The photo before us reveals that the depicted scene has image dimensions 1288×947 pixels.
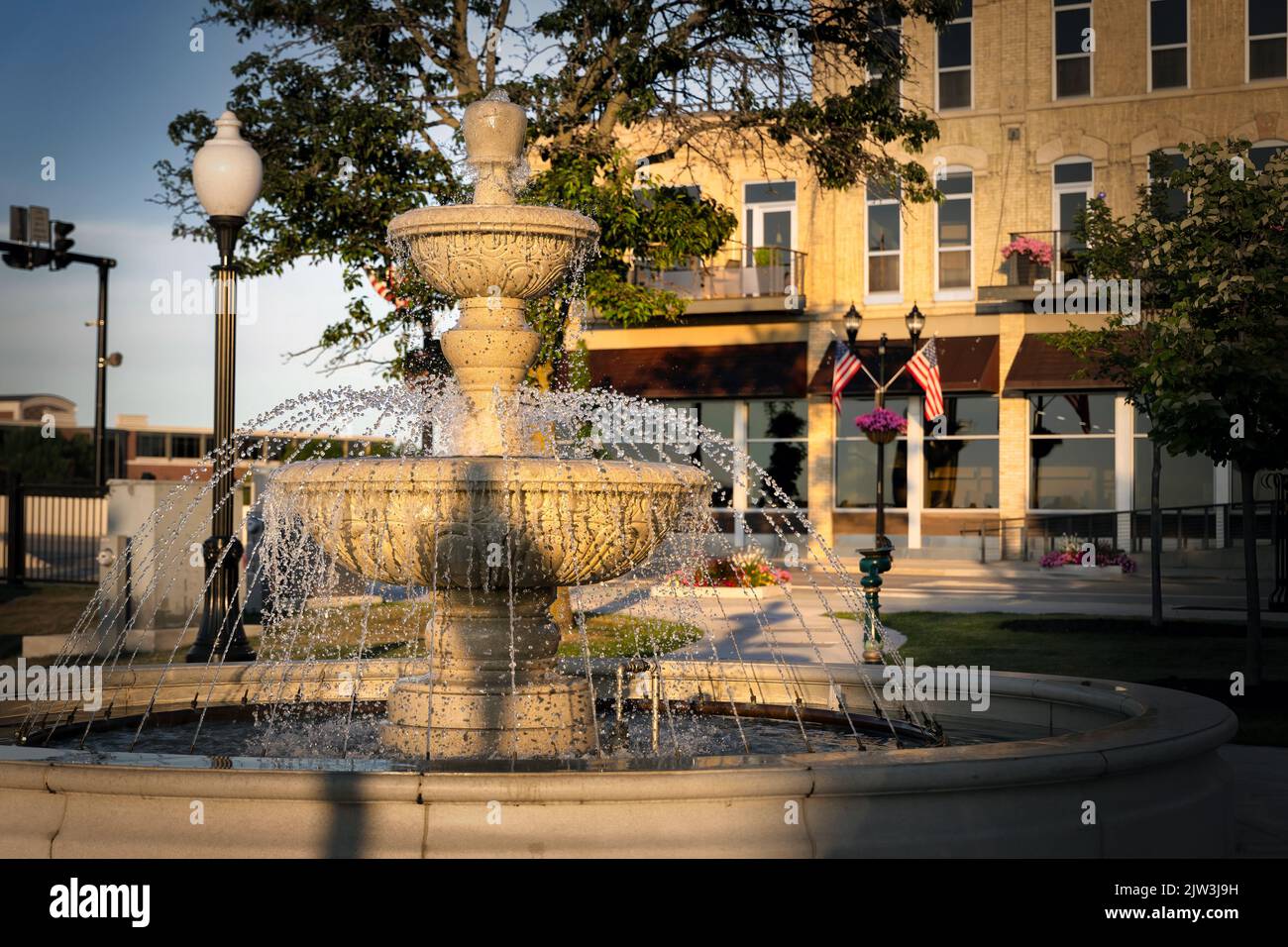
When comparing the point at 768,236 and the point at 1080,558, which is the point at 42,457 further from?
the point at 1080,558

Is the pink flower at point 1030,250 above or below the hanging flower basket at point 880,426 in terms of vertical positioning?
above

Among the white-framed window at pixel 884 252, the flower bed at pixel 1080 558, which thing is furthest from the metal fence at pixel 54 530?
the white-framed window at pixel 884 252

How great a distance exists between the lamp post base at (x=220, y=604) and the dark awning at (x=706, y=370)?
23.1 metres

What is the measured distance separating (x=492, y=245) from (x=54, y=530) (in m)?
15.3

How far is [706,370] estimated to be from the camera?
35.8 meters

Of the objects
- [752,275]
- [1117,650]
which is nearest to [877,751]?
[1117,650]

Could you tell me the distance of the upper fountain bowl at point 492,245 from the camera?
8250 mm

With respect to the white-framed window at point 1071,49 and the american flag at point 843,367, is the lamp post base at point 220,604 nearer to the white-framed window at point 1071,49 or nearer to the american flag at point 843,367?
the american flag at point 843,367

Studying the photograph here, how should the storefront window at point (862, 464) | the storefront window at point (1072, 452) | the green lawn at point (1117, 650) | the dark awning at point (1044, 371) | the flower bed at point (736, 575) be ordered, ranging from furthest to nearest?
the storefront window at point (862, 464)
the storefront window at point (1072, 452)
the dark awning at point (1044, 371)
the flower bed at point (736, 575)
the green lawn at point (1117, 650)

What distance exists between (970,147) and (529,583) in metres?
29.1

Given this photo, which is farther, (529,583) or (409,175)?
(409,175)
